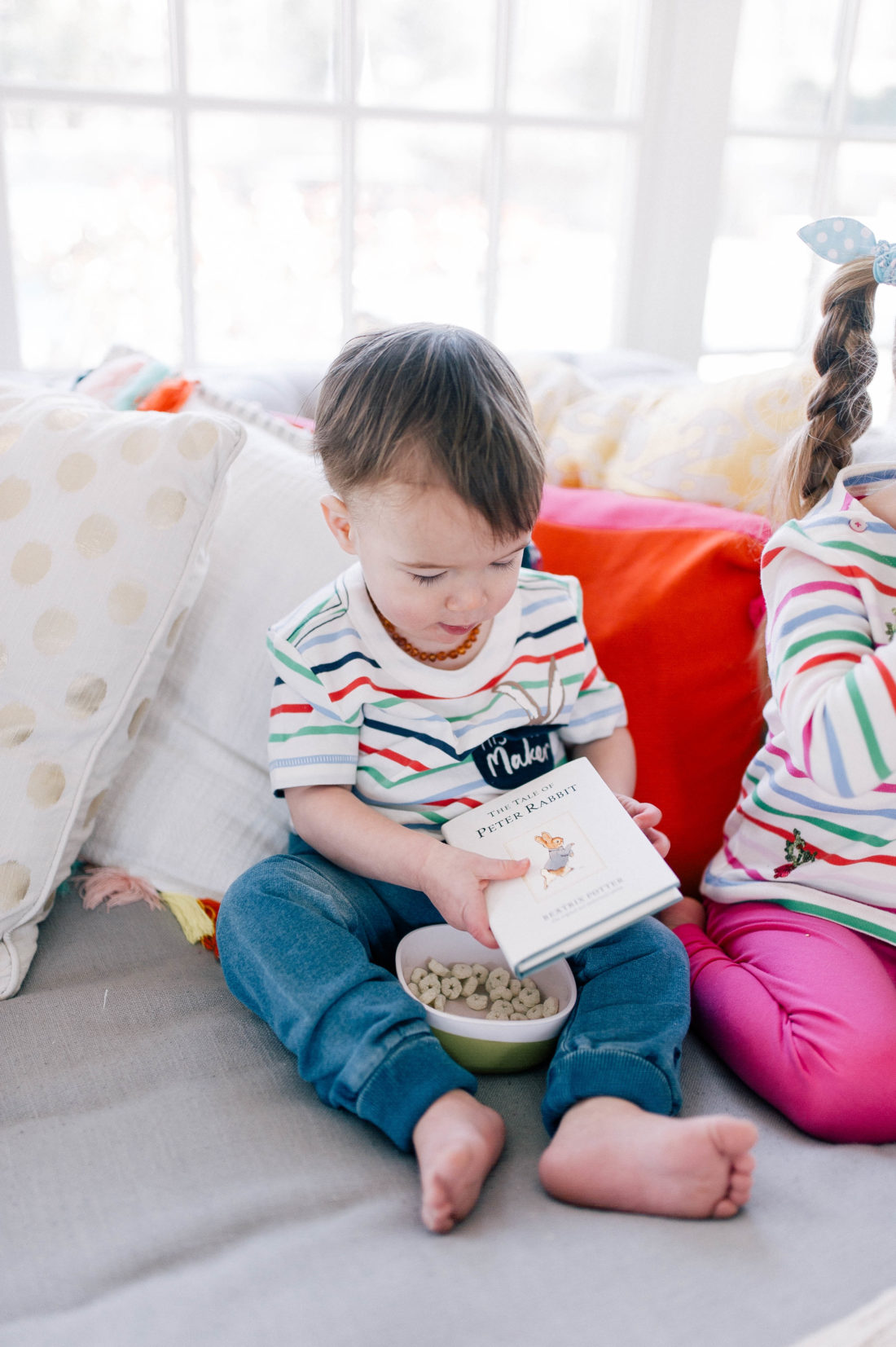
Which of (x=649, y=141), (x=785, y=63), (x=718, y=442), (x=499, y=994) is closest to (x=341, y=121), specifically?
(x=649, y=141)

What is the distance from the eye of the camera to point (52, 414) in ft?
3.26

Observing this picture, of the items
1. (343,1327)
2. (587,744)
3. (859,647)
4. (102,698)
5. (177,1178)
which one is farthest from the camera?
(587,744)

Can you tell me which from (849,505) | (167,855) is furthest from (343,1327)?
(849,505)

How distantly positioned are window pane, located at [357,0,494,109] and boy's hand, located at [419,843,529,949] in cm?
149

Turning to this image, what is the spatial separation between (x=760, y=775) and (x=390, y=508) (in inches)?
17.5

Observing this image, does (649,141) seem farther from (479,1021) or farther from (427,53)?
(479,1021)

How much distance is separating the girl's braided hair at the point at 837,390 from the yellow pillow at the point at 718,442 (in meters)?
0.15

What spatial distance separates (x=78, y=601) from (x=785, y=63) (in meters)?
1.85

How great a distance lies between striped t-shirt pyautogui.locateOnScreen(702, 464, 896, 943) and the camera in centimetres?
74

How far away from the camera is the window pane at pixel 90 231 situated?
1.63 metres

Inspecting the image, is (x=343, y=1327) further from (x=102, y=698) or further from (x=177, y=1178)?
(x=102, y=698)

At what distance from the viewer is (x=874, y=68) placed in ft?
6.91

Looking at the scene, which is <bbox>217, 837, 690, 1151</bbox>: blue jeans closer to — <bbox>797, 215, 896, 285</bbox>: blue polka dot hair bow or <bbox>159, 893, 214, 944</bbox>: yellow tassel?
<bbox>159, 893, 214, 944</bbox>: yellow tassel

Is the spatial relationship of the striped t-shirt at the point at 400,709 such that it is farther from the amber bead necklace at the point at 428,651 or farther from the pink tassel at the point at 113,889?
the pink tassel at the point at 113,889
